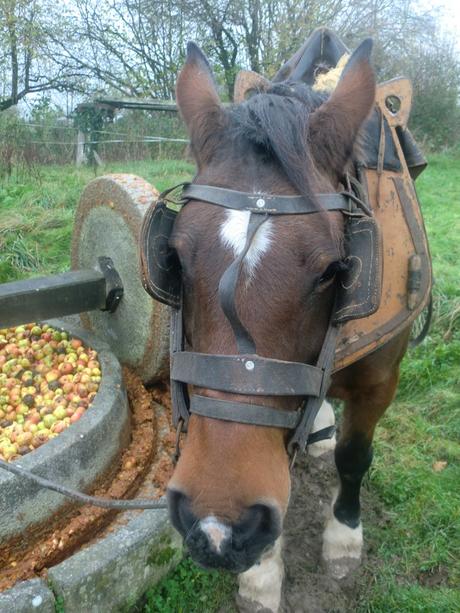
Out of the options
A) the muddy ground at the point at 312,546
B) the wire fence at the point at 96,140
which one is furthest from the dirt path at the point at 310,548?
the wire fence at the point at 96,140

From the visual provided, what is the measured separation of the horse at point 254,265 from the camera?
4.10 feet

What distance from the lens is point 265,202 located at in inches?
54.2

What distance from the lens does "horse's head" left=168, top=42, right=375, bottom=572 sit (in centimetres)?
124

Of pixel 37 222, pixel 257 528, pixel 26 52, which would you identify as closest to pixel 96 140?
pixel 37 222

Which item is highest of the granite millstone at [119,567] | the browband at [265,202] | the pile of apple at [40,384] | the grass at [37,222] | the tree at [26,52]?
the tree at [26,52]

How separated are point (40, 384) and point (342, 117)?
7.22 feet

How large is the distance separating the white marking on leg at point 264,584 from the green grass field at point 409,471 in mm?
129

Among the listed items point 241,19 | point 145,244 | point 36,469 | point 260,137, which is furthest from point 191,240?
point 241,19

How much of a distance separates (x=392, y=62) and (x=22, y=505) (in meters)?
15.4

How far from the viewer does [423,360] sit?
3980 millimetres

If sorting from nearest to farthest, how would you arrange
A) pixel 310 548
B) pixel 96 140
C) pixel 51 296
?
pixel 310 548 < pixel 51 296 < pixel 96 140

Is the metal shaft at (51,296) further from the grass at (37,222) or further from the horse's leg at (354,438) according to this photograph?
the grass at (37,222)

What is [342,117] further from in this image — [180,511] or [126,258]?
[126,258]

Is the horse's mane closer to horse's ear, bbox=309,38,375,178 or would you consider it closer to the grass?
horse's ear, bbox=309,38,375,178
